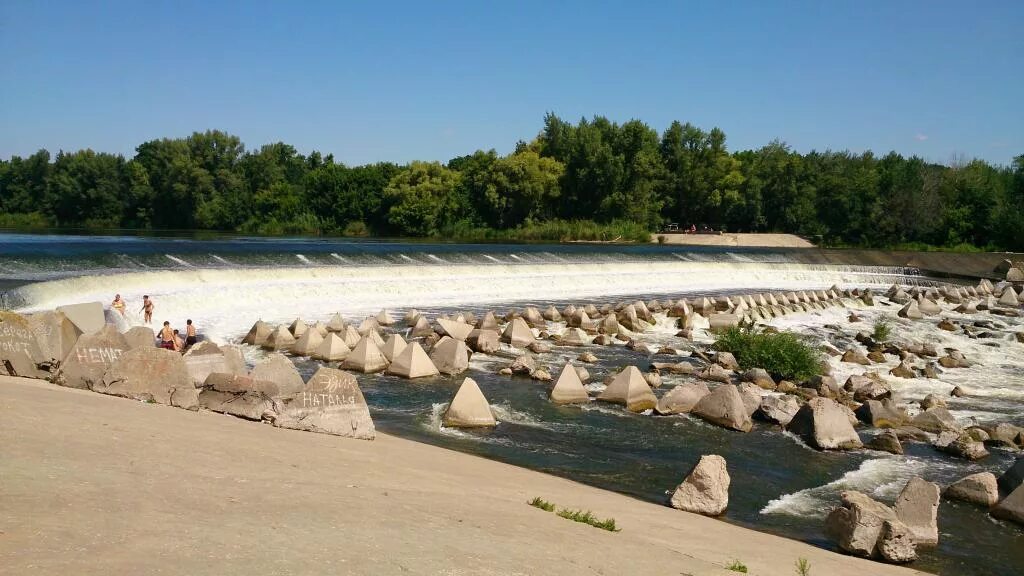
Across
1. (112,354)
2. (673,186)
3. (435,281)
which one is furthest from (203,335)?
(673,186)

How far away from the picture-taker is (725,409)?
1241cm

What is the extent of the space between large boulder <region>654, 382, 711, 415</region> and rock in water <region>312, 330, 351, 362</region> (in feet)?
23.7

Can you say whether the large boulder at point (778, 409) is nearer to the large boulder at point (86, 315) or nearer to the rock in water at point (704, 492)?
the rock in water at point (704, 492)

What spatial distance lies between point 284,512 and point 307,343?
12.2 meters

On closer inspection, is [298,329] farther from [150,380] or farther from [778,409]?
[778,409]

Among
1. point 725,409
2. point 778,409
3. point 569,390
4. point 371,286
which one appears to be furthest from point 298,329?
point 778,409

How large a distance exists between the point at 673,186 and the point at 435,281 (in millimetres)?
55217

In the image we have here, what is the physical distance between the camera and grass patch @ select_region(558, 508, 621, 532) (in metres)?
6.64

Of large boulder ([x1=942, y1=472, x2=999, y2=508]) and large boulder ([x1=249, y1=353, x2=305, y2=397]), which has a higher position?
large boulder ([x1=249, y1=353, x2=305, y2=397])

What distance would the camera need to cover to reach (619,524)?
700 cm

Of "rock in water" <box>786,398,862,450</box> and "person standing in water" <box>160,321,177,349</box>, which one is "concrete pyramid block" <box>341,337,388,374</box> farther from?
"rock in water" <box>786,398,862,450</box>

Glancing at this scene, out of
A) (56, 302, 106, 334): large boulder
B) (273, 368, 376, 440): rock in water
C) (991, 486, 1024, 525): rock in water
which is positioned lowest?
(991, 486, 1024, 525): rock in water

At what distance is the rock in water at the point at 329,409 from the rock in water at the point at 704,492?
3.90 meters

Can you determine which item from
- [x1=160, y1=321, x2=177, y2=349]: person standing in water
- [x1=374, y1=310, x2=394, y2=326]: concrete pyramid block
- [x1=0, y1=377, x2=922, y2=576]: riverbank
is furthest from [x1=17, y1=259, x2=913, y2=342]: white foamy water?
[x1=0, y1=377, x2=922, y2=576]: riverbank
